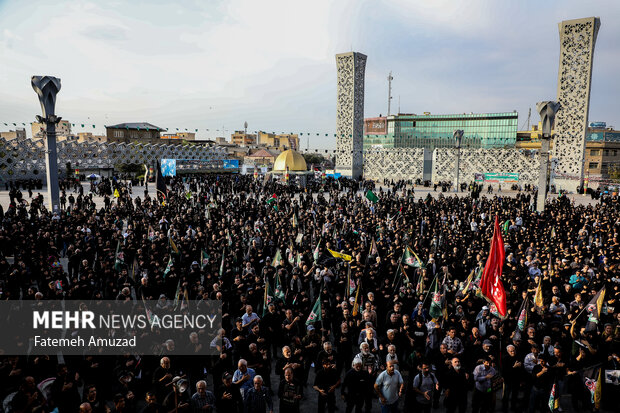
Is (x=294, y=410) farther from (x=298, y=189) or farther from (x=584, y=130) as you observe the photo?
(x=584, y=130)

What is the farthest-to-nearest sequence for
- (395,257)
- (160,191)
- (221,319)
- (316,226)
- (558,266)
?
(160,191) < (316,226) < (395,257) < (558,266) < (221,319)

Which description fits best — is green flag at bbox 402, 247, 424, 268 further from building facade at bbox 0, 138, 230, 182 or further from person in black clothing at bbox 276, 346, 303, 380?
building facade at bbox 0, 138, 230, 182

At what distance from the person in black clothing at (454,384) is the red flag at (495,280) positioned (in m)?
1.88

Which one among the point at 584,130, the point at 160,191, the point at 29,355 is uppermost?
the point at 584,130

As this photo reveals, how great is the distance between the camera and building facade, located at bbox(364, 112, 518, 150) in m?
88.9

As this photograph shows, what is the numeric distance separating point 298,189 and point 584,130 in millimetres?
26995

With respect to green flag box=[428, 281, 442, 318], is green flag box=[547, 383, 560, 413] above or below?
below

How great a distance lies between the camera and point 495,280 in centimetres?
725

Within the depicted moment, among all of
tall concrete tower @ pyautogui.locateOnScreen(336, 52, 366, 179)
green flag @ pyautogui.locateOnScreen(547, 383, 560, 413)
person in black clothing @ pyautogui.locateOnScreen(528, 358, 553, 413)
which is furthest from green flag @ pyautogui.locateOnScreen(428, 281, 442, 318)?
tall concrete tower @ pyautogui.locateOnScreen(336, 52, 366, 179)

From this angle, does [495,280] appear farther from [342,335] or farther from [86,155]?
[86,155]

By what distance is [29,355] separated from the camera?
5.87 metres

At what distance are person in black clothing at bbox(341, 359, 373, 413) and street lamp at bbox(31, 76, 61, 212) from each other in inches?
777

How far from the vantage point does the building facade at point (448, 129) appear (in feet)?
292

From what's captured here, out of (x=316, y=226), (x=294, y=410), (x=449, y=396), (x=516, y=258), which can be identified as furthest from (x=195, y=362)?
(x=316, y=226)
